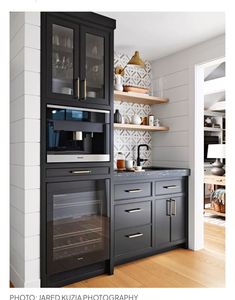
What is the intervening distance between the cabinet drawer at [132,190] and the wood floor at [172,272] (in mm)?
688

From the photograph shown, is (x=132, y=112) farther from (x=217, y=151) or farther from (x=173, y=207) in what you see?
(x=217, y=151)

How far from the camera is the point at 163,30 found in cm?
281

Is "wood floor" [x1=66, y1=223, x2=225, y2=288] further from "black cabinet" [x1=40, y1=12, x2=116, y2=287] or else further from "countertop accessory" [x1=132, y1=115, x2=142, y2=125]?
"countertop accessory" [x1=132, y1=115, x2=142, y2=125]

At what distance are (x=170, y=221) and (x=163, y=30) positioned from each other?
Result: 2062 mm

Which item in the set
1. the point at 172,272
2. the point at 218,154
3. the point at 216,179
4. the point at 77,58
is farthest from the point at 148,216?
the point at 218,154

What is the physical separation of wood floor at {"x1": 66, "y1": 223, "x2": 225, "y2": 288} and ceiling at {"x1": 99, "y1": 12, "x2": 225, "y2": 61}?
93.4 inches

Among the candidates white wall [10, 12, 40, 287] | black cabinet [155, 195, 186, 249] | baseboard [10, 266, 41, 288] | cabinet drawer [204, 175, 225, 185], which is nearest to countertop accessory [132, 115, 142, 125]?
black cabinet [155, 195, 186, 249]

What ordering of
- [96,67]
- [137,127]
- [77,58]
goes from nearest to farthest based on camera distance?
[77,58]
[96,67]
[137,127]

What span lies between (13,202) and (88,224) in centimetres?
66

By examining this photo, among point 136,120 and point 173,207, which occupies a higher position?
point 136,120

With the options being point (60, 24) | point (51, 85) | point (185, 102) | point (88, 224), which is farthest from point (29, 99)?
point (185, 102)

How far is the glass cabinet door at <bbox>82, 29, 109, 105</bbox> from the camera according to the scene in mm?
2375
